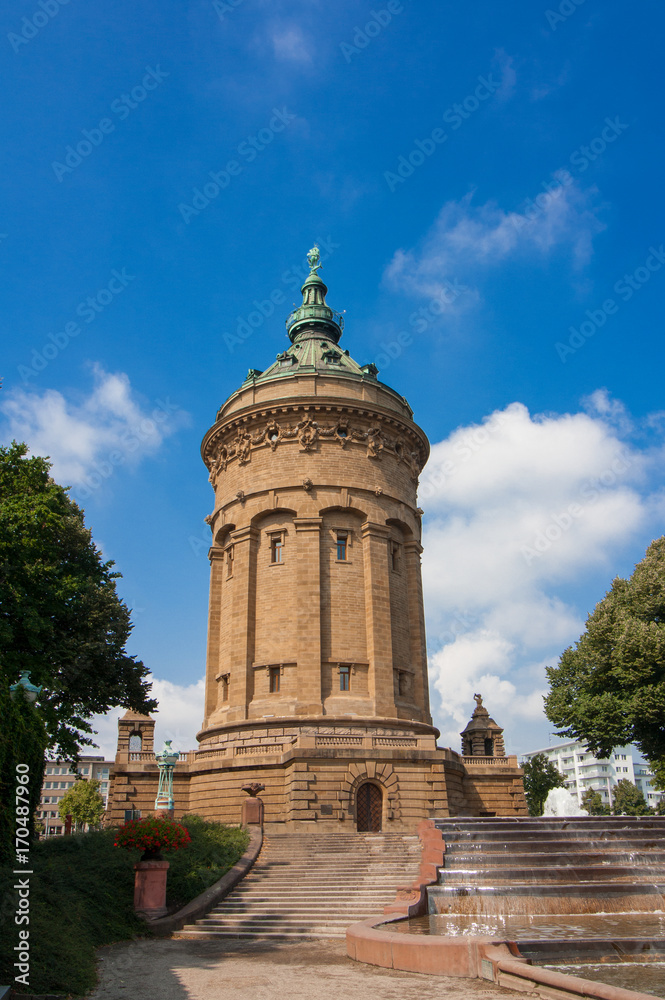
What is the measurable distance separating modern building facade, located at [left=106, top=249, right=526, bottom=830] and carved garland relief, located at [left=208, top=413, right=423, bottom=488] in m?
0.07

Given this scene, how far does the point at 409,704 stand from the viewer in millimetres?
37875

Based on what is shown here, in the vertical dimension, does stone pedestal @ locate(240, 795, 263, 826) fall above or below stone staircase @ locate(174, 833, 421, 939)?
above

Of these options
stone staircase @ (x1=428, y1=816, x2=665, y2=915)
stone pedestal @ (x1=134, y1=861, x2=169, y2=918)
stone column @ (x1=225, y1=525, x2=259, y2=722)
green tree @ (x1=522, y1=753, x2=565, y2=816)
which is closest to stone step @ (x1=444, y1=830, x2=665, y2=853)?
stone staircase @ (x1=428, y1=816, x2=665, y2=915)

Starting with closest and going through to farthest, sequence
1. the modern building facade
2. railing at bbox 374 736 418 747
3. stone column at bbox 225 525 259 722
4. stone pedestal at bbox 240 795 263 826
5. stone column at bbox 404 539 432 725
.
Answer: stone pedestal at bbox 240 795 263 826
railing at bbox 374 736 418 747
the modern building facade
stone column at bbox 225 525 259 722
stone column at bbox 404 539 432 725

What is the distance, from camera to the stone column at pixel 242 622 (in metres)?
36.4

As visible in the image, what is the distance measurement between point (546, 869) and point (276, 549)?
23.8 m

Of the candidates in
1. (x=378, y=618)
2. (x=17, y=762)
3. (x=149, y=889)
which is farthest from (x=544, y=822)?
(x=17, y=762)

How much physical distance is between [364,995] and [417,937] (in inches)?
73.9

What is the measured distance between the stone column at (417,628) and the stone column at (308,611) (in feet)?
20.1

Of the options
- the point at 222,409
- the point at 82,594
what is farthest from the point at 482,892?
the point at 222,409

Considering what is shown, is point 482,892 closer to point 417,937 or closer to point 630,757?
point 417,937

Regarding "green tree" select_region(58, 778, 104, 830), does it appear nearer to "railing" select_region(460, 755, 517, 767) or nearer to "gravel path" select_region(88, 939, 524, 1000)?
"railing" select_region(460, 755, 517, 767)

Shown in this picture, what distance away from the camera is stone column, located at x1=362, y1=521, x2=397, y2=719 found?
36031 millimetres

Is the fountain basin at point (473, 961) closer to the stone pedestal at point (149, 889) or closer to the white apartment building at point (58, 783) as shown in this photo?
the stone pedestal at point (149, 889)
